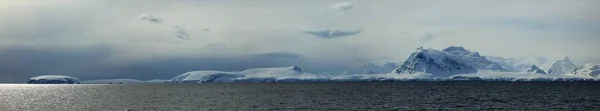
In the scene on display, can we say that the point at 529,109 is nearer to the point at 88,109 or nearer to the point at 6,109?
the point at 88,109

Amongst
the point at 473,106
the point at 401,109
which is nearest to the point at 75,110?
the point at 401,109

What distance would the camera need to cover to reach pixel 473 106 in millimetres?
106250

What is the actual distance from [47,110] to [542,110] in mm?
92503

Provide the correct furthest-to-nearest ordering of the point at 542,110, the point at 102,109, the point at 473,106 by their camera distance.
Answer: the point at 102,109, the point at 473,106, the point at 542,110

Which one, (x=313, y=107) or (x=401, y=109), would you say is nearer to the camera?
(x=401, y=109)

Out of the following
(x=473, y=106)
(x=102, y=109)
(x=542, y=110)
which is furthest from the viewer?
(x=102, y=109)

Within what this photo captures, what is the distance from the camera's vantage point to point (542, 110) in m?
97.2

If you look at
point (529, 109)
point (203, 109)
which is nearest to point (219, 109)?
point (203, 109)

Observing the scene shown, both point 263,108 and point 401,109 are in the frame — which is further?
point 263,108

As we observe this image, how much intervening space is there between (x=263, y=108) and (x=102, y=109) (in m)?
32.0

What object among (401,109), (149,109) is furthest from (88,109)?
(401,109)

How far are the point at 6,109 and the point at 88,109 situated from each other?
18.7 m

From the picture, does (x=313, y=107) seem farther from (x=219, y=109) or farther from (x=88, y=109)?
(x=88, y=109)

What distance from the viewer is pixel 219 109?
353 feet
